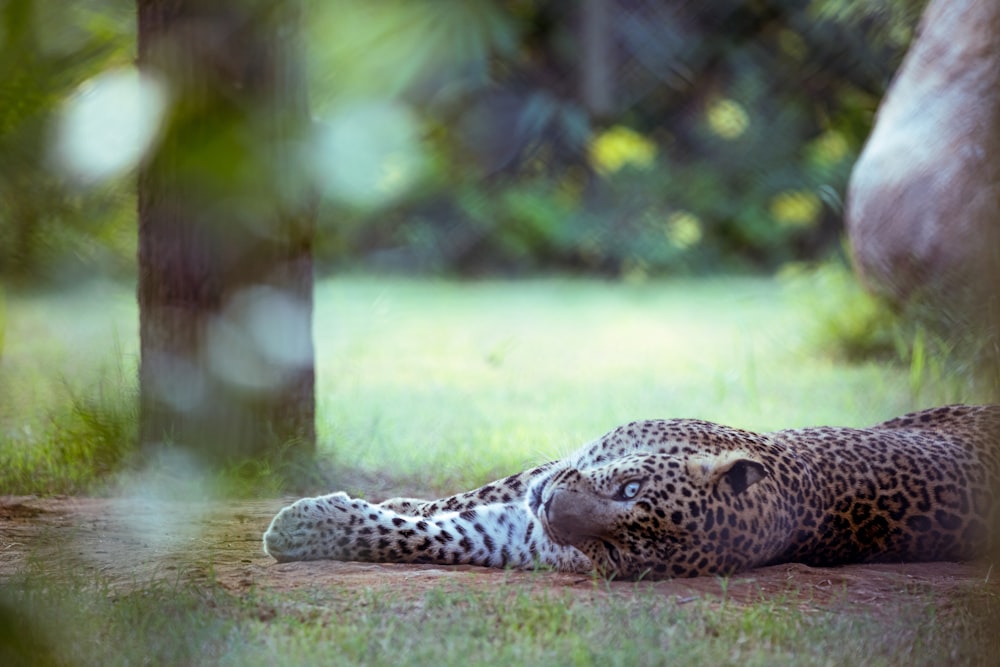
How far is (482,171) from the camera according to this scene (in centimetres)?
768

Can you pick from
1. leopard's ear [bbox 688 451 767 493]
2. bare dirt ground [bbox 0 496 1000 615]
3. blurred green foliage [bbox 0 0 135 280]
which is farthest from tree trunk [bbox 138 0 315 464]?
blurred green foliage [bbox 0 0 135 280]

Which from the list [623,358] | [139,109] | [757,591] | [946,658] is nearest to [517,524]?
[757,591]

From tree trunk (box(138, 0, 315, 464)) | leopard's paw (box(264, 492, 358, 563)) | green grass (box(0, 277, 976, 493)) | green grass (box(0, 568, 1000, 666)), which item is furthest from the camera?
tree trunk (box(138, 0, 315, 464))

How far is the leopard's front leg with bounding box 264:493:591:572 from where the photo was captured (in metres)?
2.48

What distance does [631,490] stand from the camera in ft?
7.79

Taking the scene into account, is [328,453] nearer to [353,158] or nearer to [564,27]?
[353,158]

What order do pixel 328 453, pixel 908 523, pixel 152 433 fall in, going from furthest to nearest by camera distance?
1. pixel 328 453
2. pixel 152 433
3. pixel 908 523

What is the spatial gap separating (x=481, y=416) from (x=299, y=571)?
6.75 feet

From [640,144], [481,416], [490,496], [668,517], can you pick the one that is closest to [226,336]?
[490,496]

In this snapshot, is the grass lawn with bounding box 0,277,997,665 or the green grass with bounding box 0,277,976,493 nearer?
the grass lawn with bounding box 0,277,997,665

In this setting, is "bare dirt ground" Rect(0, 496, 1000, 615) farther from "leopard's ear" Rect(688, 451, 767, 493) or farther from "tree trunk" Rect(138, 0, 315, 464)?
"tree trunk" Rect(138, 0, 315, 464)

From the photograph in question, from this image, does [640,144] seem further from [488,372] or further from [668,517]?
[668,517]

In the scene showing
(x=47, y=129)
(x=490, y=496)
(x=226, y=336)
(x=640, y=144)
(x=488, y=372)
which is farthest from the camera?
(x=640, y=144)

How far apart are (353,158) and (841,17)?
583 centimetres
